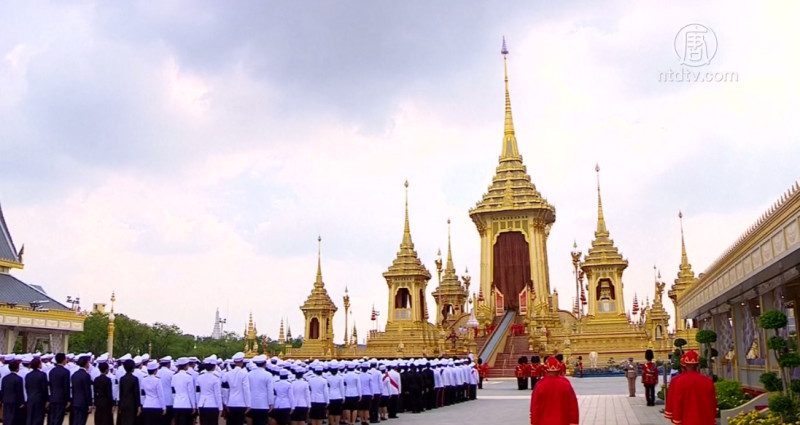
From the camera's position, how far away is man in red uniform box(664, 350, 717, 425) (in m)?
10.6

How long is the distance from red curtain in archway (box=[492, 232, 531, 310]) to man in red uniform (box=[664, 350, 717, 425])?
1972 inches

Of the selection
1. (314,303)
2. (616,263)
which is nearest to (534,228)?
(616,263)

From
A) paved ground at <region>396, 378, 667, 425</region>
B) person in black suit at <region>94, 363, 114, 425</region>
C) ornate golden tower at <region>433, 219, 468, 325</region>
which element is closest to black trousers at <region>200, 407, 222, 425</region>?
person in black suit at <region>94, 363, 114, 425</region>

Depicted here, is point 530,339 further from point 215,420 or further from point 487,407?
point 215,420

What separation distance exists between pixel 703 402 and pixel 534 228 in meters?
50.0

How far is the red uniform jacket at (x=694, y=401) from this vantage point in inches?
416

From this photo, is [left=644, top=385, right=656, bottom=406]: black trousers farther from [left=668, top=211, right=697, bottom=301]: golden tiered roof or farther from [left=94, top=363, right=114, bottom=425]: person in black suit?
[left=668, top=211, right=697, bottom=301]: golden tiered roof

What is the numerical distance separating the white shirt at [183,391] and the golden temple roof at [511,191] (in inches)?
1860

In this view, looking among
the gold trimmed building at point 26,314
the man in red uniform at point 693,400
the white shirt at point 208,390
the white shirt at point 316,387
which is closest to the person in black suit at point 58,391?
the white shirt at point 208,390

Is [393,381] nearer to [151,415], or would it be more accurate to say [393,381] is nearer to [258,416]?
[258,416]

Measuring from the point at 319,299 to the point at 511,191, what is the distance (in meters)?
18.1

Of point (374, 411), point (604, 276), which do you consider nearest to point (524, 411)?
point (374, 411)

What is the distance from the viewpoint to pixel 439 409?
82.8ft

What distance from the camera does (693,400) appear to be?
34.8 feet
